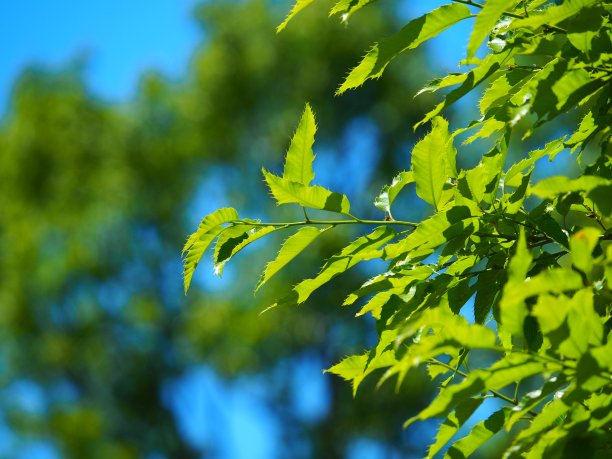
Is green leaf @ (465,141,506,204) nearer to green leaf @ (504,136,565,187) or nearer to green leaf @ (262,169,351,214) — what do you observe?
green leaf @ (504,136,565,187)

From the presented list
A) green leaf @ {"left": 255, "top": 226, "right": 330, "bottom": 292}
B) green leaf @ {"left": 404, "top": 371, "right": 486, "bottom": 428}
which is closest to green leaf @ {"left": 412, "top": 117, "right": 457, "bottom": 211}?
green leaf @ {"left": 255, "top": 226, "right": 330, "bottom": 292}

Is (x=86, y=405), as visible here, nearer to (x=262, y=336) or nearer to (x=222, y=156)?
(x=262, y=336)

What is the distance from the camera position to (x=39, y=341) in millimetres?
21062

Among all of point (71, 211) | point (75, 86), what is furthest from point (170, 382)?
point (75, 86)

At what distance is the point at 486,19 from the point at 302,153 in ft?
1.48

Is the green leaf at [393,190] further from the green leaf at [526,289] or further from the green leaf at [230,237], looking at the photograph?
the green leaf at [526,289]

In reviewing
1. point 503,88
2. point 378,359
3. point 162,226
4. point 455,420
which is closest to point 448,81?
point 503,88

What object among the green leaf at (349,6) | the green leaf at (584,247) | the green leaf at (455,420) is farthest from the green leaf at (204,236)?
the green leaf at (584,247)

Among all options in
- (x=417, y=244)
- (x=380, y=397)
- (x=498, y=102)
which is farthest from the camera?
(x=380, y=397)

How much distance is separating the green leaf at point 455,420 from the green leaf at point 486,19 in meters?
0.59

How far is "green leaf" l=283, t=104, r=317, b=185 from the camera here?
5.42ft

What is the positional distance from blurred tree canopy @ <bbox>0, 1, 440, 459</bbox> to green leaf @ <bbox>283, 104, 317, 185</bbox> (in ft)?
52.7

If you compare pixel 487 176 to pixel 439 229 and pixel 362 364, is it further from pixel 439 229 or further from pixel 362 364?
pixel 362 364

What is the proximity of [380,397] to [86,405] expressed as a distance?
7.28 m
